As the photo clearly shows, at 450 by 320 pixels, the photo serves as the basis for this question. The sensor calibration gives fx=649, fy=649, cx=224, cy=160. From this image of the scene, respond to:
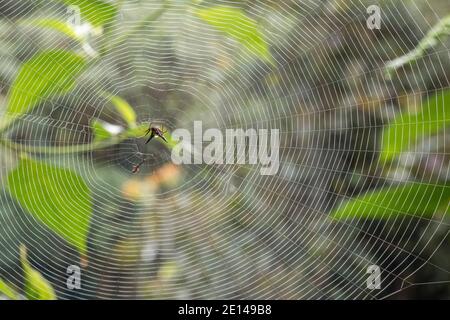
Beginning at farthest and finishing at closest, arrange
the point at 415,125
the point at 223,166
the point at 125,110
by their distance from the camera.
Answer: the point at 223,166
the point at 125,110
the point at 415,125

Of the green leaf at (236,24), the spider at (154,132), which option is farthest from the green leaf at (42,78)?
the green leaf at (236,24)

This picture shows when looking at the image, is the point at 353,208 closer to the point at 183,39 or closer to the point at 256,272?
the point at 256,272

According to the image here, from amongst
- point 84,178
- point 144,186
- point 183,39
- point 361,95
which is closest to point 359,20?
point 361,95

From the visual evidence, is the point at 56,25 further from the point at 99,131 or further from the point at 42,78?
the point at 99,131

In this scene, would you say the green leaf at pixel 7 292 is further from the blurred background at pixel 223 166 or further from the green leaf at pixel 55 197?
the green leaf at pixel 55 197
